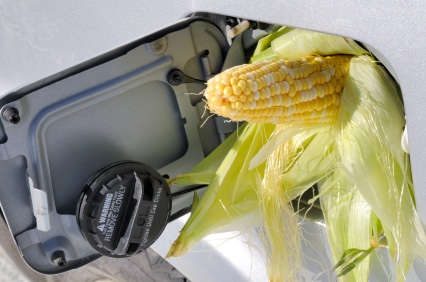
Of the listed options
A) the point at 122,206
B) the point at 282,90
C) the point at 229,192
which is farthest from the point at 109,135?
the point at 282,90

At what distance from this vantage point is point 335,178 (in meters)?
1.48

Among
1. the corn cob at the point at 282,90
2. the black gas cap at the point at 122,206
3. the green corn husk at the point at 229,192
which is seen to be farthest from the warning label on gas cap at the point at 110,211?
the corn cob at the point at 282,90

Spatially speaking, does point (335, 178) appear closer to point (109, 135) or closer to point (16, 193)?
point (109, 135)

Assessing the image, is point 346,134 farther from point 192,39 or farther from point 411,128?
Result: point 192,39

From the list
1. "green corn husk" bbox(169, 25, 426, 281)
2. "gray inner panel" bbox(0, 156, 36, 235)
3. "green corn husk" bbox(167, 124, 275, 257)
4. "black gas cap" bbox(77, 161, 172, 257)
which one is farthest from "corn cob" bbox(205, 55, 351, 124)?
"gray inner panel" bbox(0, 156, 36, 235)

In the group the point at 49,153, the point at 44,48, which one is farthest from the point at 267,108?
the point at 44,48

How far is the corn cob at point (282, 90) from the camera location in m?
1.31

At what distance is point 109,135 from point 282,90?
0.44 meters

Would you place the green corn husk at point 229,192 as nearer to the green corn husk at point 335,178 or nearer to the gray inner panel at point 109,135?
the green corn husk at point 335,178

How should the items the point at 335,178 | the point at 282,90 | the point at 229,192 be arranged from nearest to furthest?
1. the point at 282,90
2. the point at 335,178
3. the point at 229,192

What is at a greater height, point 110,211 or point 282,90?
point 282,90

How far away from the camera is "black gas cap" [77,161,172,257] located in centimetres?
156

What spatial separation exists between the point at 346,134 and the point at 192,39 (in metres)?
0.43

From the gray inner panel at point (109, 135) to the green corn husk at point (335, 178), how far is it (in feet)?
0.44
